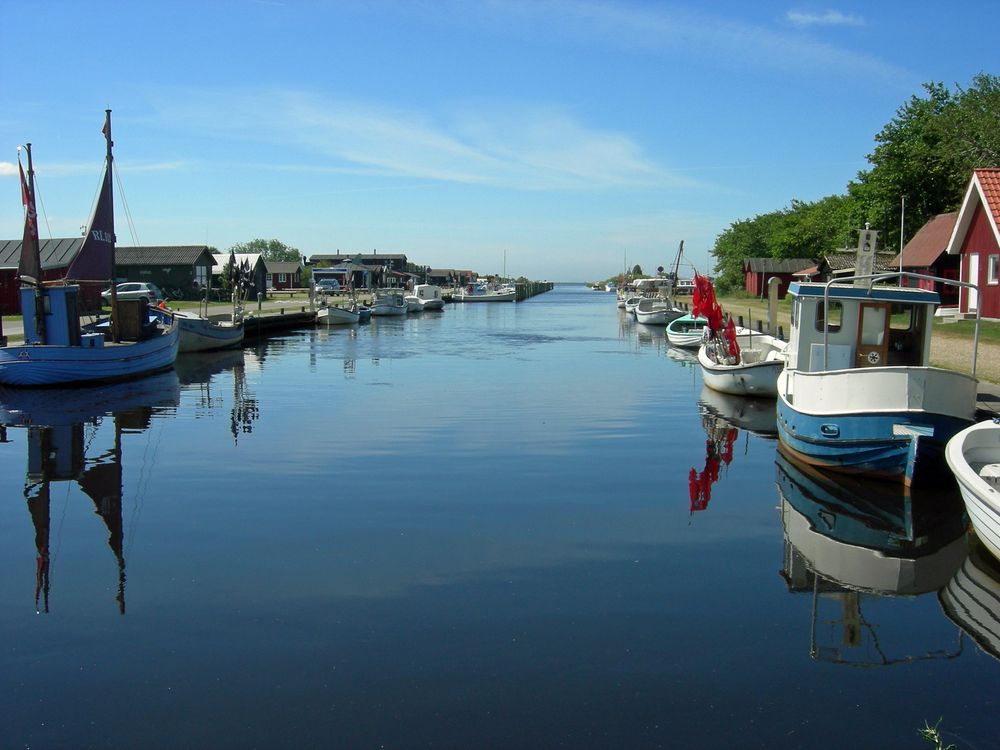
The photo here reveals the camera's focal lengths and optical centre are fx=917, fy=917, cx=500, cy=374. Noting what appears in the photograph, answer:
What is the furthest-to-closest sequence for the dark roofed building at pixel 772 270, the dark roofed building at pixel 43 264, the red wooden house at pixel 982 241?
the dark roofed building at pixel 772 270, the dark roofed building at pixel 43 264, the red wooden house at pixel 982 241

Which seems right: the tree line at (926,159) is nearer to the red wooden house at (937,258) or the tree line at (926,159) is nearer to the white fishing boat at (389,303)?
the red wooden house at (937,258)

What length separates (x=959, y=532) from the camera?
1170cm

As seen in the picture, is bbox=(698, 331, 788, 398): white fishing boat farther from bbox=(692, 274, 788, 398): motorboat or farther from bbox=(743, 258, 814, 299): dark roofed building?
bbox=(743, 258, 814, 299): dark roofed building

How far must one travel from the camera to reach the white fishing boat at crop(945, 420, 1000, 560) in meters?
9.62

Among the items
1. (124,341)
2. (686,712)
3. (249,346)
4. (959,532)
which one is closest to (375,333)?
(249,346)

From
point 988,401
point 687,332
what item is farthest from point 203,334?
point 988,401

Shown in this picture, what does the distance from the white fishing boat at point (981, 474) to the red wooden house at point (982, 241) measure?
880 inches

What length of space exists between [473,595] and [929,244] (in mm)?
41435

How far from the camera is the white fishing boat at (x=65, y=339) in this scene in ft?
78.7

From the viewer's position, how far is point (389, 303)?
248ft

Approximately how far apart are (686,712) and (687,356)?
32.8m

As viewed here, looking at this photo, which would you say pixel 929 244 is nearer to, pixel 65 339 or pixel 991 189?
pixel 991 189

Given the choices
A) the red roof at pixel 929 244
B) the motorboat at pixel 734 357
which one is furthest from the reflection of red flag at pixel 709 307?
the red roof at pixel 929 244

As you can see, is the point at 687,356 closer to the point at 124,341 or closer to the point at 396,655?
the point at 124,341
